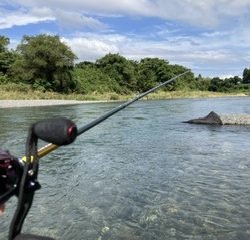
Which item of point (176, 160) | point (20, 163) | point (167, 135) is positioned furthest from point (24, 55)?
point (20, 163)

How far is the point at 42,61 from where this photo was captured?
6259cm

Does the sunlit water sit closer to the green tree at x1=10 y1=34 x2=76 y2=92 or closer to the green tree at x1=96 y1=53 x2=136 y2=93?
the green tree at x1=10 y1=34 x2=76 y2=92

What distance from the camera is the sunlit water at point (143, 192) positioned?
5.79m

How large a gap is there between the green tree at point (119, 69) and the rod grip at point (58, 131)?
8537 centimetres

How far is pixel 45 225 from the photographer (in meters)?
5.95

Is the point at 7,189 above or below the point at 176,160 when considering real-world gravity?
above

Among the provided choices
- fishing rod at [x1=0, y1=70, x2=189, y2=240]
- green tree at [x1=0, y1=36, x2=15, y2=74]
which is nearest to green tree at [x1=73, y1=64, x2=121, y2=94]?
green tree at [x1=0, y1=36, x2=15, y2=74]

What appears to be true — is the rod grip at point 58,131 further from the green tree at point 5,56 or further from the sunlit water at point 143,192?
the green tree at point 5,56

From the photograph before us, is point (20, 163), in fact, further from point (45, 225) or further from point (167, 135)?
point (167, 135)

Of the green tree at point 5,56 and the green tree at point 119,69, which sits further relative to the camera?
the green tree at point 119,69

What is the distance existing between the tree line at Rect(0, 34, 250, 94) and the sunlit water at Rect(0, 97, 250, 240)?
165 ft

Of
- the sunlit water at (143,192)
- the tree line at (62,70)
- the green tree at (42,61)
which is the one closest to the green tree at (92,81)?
the tree line at (62,70)

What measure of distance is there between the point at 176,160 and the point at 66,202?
14.6 ft

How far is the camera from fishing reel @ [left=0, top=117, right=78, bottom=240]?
1784mm
